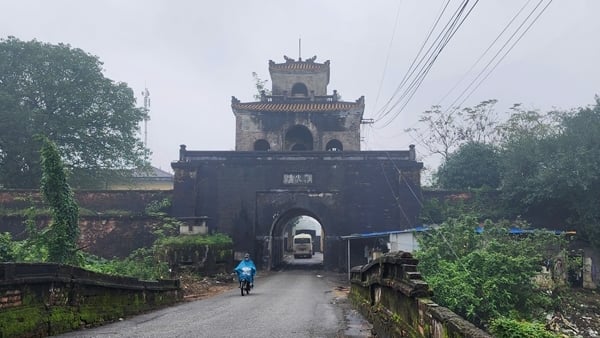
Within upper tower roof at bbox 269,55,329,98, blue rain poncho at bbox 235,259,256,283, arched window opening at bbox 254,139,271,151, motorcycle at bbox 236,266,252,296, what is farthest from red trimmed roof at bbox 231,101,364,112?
motorcycle at bbox 236,266,252,296

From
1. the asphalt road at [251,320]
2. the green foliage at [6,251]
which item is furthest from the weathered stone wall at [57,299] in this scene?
the green foliage at [6,251]

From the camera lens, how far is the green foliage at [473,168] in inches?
903

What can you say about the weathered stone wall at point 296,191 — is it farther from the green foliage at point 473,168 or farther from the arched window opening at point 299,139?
the arched window opening at point 299,139

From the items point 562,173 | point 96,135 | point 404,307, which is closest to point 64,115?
point 96,135

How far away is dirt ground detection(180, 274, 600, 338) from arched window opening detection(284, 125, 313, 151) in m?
10.4

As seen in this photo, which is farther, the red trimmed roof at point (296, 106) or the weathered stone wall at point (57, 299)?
the red trimmed roof at point (296, 106)

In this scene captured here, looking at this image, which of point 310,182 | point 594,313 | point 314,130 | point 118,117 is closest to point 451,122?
point 314,130

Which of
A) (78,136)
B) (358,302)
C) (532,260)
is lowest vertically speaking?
(358,302)

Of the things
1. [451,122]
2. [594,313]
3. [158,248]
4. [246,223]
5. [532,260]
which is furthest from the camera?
[451,122]

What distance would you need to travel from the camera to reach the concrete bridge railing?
3467 millimetres

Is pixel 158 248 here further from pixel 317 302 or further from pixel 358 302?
pixel 358 302

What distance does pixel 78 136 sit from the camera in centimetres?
2491

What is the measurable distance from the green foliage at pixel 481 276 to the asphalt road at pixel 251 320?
6.98 ft

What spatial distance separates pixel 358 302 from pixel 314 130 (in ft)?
53.3
